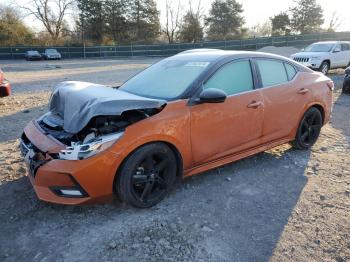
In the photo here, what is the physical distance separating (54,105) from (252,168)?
2776mm

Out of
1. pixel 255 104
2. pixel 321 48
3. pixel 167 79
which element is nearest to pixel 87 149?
pixel 167 79

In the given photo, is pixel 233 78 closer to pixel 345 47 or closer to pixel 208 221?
pixel 208 221

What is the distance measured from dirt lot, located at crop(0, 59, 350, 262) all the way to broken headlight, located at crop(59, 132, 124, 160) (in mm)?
701

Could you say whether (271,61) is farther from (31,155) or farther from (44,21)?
(44,21)

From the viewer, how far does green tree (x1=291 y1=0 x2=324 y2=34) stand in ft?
166

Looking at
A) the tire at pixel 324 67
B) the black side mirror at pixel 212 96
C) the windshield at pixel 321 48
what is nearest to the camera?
the black side mirror at pixel 212 96

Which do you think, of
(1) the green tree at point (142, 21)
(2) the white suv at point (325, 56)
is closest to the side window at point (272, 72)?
(2) the white suv at point (325, 56)

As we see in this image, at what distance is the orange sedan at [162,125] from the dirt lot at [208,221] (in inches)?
11.4

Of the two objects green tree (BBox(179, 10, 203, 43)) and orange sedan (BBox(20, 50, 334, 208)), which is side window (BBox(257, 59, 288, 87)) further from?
green tree (BBox(179, 10, 203, 43))

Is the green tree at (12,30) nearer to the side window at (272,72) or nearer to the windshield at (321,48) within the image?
the windshield at (321,48)

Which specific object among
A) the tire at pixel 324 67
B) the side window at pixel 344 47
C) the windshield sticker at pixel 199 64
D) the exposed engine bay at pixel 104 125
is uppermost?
the side window at pixel 344 47

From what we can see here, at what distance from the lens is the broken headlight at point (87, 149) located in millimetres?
3184

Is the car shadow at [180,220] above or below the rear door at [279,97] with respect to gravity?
below

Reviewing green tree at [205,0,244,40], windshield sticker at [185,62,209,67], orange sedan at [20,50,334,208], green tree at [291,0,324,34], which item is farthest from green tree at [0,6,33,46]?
windshield sticker at [185,62,209,67]
